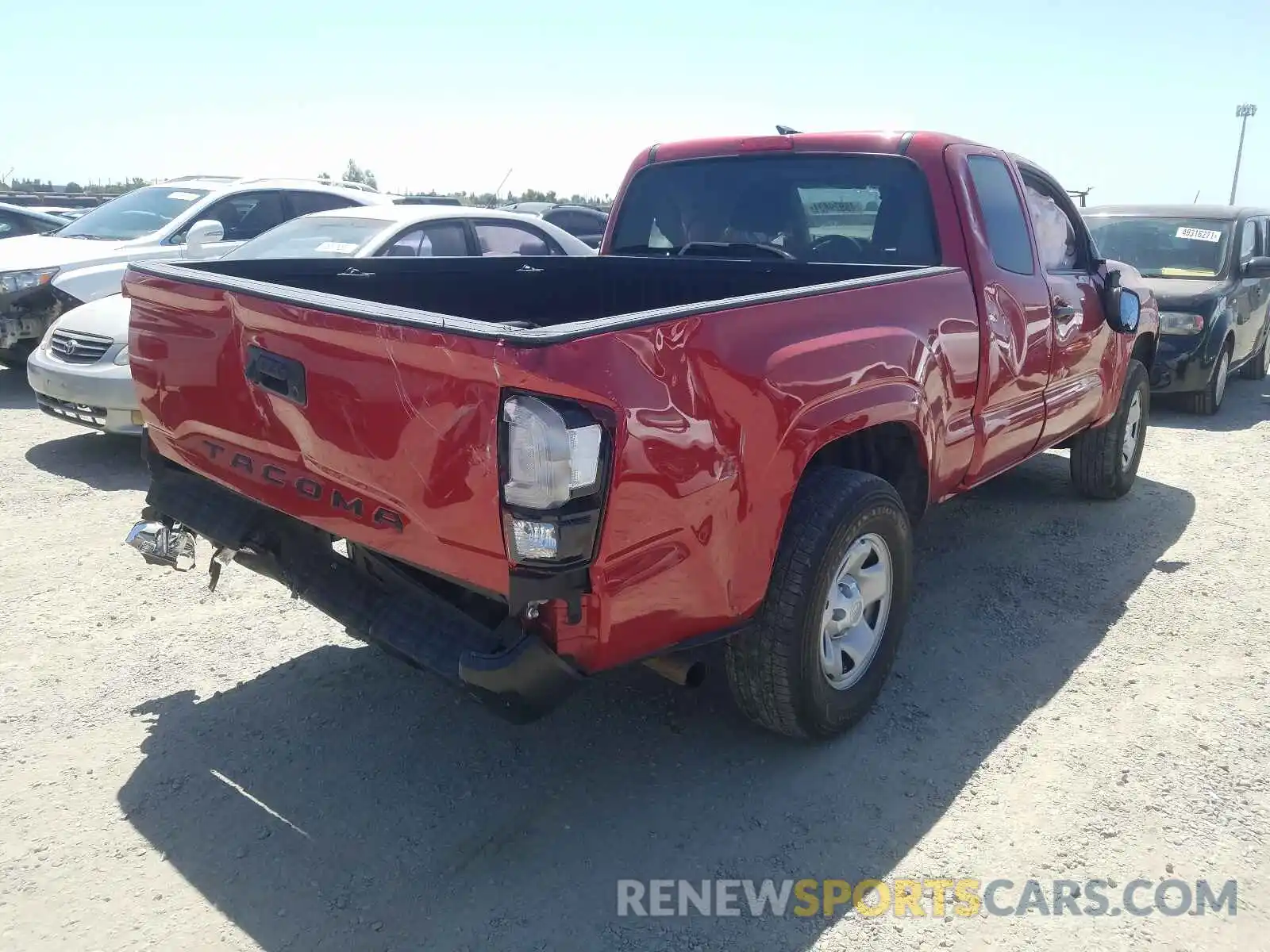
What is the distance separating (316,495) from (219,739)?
42.9 inches

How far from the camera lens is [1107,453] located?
229 inches

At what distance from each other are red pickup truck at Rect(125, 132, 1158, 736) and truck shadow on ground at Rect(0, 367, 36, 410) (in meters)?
5.34

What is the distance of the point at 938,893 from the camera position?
264 centimetres

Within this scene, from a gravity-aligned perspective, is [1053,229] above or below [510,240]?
above

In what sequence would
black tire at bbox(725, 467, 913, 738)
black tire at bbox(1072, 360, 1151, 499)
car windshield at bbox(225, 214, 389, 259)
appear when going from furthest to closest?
car windshield at bbox(225, 214, 389, 259) → black tire at bbox(1072, 360, 1151, 499) → black tire at bbox(725, 467, 913, 738)

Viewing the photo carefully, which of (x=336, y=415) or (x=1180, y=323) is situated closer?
(x=336, y=415)

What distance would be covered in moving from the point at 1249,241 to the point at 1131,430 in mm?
4918

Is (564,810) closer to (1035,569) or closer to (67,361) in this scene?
(1035,569)

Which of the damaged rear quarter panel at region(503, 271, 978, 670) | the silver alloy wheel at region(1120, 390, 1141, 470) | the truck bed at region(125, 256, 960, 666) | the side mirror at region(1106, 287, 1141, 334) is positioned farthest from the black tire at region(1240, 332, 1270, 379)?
the damaged rear quarter panel at region(503, 271, 978, 670)

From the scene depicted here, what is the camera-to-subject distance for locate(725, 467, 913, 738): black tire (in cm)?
290

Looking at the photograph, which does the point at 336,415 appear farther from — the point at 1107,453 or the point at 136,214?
the point at 136,214

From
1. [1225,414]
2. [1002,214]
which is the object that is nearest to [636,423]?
[1002,214]

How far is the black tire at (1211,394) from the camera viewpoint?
8664 millimetres

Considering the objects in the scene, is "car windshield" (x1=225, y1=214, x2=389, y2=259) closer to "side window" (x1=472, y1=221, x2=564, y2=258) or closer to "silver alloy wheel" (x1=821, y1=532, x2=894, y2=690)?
"side window" (x1=472, y1=221, x2=564, y2=258)
